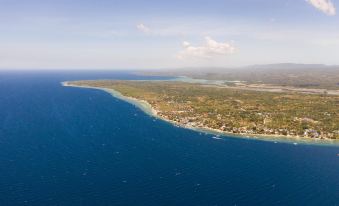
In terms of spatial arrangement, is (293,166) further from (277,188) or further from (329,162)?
(277,188)

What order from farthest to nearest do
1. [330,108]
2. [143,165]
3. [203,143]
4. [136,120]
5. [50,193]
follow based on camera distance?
[330,108], [136,120], [203,143], [143,165], [50,193]

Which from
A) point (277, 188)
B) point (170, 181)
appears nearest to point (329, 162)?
point (277, 188)

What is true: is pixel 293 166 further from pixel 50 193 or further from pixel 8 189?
pixel 8 189

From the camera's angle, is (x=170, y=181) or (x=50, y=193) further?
(x=170, y=181)

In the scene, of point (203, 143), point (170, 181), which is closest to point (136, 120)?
point (203, 143)

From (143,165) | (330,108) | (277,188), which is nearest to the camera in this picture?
(277,188)

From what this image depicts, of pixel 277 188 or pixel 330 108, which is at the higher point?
pixel 330 108
